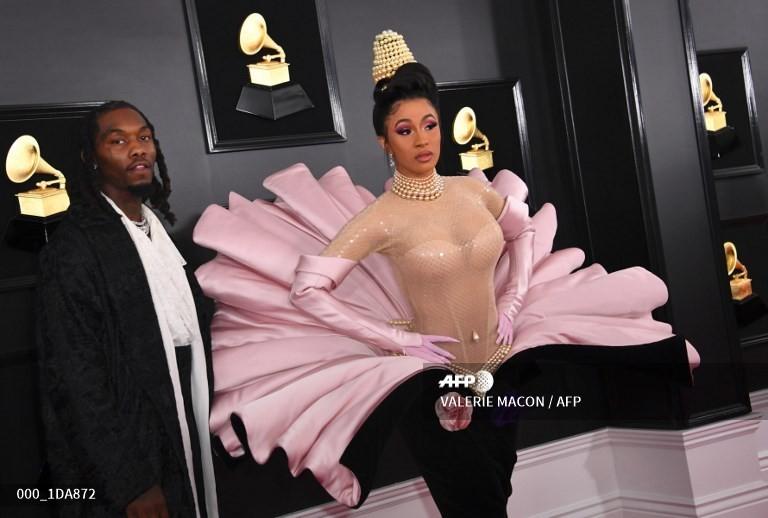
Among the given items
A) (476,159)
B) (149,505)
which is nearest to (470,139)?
(476,159)

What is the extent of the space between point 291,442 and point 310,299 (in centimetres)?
44

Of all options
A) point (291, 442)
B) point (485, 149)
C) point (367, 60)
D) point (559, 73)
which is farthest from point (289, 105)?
point (291, 442)

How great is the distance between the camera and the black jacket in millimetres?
2305

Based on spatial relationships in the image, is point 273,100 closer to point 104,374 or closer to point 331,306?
point 331,306

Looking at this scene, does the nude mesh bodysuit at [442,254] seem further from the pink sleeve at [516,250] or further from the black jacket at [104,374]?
the black jacket at [104,374]

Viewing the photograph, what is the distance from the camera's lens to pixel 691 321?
3.62 meters

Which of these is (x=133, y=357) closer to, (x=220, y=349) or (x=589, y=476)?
(x=220, y=349)

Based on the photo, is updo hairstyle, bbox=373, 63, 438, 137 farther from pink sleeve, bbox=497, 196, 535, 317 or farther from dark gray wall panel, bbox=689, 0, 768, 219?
dark gray wall panel, bbox=689, 0, 768, 219

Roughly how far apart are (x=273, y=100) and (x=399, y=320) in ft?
3.89

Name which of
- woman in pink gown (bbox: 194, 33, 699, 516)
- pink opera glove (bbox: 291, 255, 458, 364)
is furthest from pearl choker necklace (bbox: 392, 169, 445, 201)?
pink opera glove (bbox: 291, 255, 458, 364)

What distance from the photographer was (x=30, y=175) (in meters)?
2.98

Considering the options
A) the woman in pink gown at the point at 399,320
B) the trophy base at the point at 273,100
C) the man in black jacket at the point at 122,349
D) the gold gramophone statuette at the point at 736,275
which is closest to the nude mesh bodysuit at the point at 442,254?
the woman in pink gown at the point at 399,320

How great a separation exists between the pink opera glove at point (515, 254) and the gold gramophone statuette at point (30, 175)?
1.60 metres

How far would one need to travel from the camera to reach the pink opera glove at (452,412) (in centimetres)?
254
